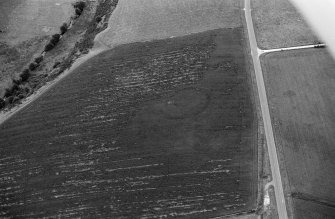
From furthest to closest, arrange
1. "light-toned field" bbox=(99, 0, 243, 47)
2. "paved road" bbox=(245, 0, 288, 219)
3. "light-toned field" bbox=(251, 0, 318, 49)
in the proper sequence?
"light-toned field" bbox=(99, 0, 243, 47)
"light-toned field" bbox=(251, 0, 318, 49)
"paved road" bbox=(245, 0, 288, 219)

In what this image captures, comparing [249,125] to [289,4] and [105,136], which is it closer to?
[105,136]

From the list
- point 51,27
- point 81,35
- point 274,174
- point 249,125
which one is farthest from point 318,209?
point 51,27

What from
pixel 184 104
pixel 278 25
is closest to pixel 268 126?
pixel 184 104

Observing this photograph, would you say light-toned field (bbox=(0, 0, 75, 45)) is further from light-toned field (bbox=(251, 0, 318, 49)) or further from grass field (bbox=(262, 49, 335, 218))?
grass field (bbox=(262, 49, 335, 218))

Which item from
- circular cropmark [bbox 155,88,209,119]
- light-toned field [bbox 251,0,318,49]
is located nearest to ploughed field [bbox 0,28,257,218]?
circular cropmark [bbox 155,88,209,119]

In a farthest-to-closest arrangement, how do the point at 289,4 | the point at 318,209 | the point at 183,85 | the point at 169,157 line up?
the point at 289,4 → the point at 183,85 → the point at 169,157 → the point at 318,209
